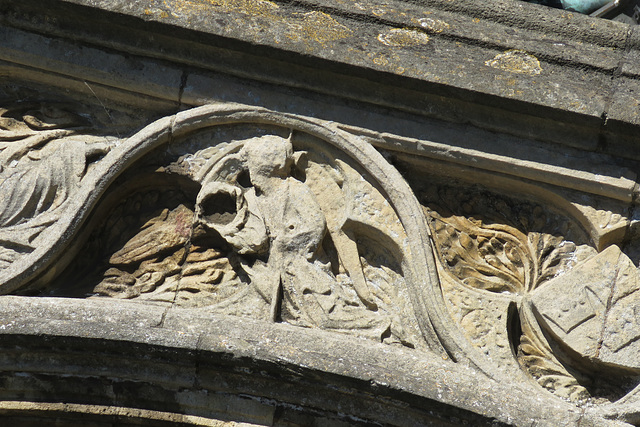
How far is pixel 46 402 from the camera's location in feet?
11.7

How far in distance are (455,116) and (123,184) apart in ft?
4.41

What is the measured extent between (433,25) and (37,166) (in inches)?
66.2

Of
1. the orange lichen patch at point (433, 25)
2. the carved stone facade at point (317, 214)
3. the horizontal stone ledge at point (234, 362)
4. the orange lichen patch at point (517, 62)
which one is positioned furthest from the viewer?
the orange lichen patch at point (433, 25)

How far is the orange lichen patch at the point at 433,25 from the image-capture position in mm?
3961

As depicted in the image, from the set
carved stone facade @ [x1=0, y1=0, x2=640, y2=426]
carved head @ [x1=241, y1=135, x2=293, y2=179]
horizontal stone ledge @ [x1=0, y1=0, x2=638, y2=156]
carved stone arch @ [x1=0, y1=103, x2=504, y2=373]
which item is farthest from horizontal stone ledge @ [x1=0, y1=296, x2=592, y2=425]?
horizontal stone ledge @ [x1=0, y1=0, x2=638, y2=156]

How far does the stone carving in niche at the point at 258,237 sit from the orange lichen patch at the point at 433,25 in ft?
1.96

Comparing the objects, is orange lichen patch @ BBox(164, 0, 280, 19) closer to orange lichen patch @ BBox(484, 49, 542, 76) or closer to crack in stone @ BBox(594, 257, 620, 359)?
orange lichen patch @ BBox(484, 49, 542, 76)

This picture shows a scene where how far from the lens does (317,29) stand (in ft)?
12.9

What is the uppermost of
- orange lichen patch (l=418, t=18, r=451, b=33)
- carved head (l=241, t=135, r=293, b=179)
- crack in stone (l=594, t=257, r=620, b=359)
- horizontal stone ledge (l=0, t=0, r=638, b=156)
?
orange lichen patch (l=418, t=18, r=451, b=33)

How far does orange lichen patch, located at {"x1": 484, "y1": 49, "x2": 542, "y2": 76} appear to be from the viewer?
3.85m

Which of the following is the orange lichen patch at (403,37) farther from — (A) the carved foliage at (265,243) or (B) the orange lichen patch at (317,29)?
(A) the carved foliage at (265,243)

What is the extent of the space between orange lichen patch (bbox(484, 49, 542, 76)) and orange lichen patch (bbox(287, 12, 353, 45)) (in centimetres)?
59

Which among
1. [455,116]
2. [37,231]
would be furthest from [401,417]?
[37,231]

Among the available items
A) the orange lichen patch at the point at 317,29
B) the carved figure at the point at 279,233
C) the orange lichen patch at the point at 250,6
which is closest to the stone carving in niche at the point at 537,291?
the carved figure at the point at 279,233
